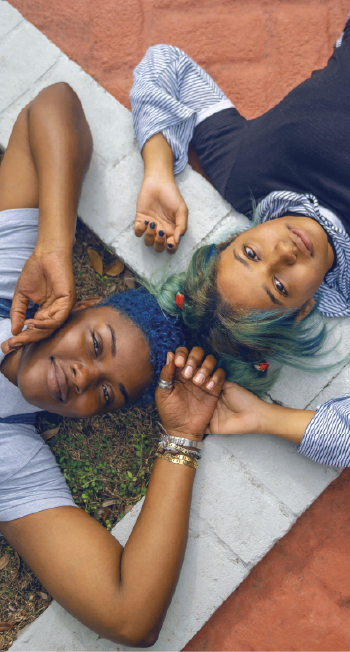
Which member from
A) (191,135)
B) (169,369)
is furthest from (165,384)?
(191,135)

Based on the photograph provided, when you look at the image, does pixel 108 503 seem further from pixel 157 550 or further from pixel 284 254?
Result: pixel 284 254

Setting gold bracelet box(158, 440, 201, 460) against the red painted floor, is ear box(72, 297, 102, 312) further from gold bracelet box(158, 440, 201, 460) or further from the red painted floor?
the red painted floor

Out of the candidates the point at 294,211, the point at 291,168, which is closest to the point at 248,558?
the point at 294,211

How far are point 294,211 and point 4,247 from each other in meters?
1.76

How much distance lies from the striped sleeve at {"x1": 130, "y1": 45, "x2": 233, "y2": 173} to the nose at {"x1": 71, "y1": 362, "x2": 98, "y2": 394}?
65.3 inches

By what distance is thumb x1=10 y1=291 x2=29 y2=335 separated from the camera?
98.9 inches

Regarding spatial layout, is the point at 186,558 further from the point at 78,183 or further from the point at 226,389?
the point at 78,183

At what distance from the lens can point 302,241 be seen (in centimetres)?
251

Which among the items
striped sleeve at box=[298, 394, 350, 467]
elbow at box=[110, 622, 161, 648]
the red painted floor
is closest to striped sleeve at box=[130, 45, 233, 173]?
striped sleeve at box=[298, 394, 350, 467]

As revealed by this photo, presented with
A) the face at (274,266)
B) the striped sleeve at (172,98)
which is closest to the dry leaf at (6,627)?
the face at (274,266)

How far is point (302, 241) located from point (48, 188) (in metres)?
1.50

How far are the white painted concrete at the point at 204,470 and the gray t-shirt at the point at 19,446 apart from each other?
1.90 feet

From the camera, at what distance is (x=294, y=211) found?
2797mm

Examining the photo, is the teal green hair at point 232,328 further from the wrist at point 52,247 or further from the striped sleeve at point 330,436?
the wrist at point 52,247
